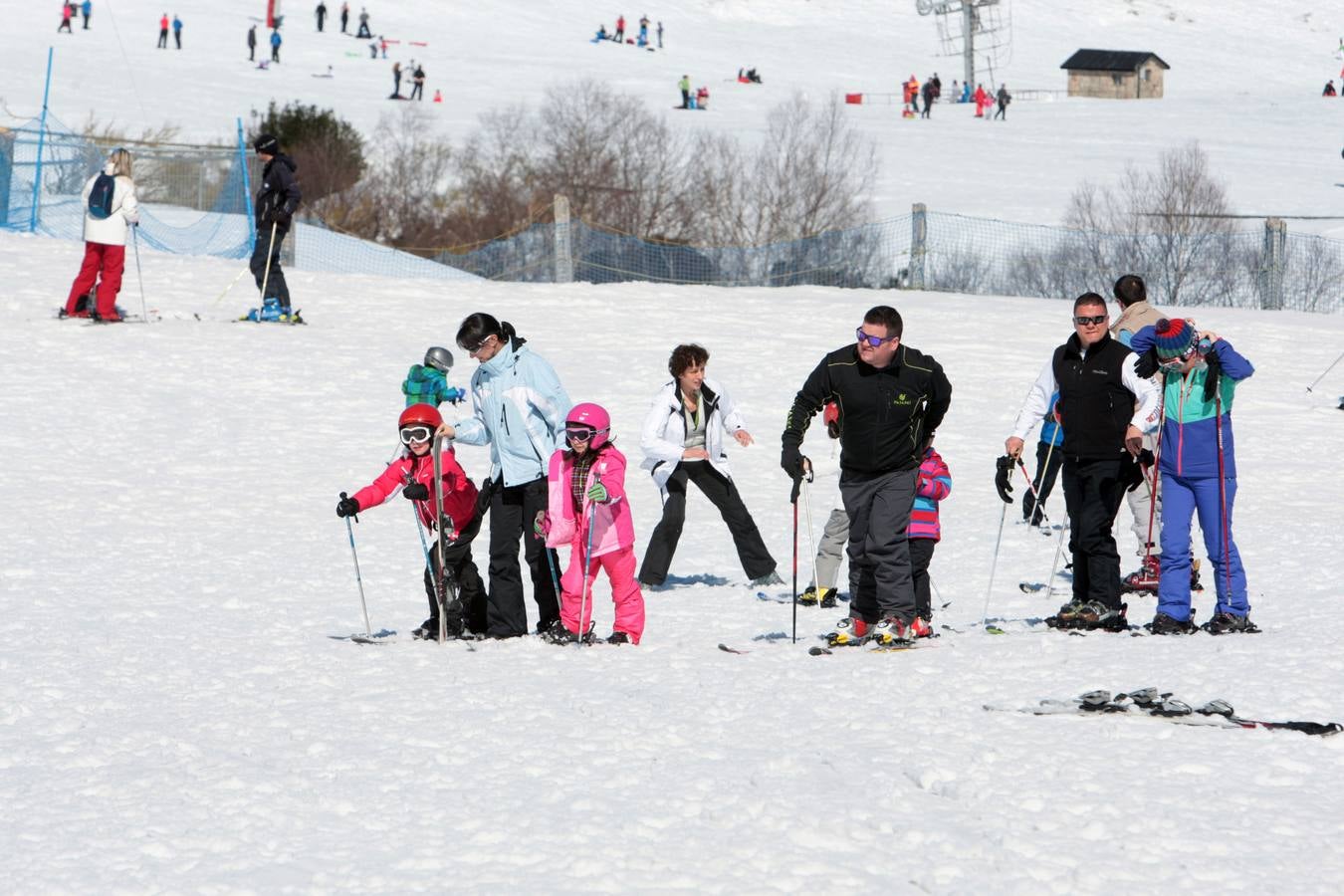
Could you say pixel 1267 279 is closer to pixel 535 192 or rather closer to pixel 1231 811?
pixel 1231 811

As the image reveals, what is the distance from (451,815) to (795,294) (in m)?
18.9

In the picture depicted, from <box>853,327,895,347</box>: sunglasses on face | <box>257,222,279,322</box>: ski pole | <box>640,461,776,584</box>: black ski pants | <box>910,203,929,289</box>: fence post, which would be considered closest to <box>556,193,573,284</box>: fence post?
<box>910,203,929,289</box>: fence post

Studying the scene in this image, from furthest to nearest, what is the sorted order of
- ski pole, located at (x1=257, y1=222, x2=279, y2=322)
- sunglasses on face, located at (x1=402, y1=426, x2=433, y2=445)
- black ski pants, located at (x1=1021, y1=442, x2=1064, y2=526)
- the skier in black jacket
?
ski pole, located at (x1=257, y1=222, x2=279, y2=322)
the skier in black jacket
black ski pants, located at (x1=1021, y1=442, x2=1064, y2=526)
sunglasses on face, located at (x1=402, y1=426, x2=433, y2=445)

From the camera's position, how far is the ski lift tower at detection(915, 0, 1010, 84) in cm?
9362

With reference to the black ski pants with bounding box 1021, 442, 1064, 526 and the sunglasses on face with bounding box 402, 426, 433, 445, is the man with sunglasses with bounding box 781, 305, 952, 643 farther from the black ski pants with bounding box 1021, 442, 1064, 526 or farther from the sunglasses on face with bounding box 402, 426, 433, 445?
the black ski pants with bounding box 1021, 442, 1064, 526

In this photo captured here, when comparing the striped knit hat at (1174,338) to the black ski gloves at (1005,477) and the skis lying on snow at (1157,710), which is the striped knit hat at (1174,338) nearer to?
the black ski gloves at (1005,477)

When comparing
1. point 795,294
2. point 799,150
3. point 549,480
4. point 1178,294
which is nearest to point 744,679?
point 549,480

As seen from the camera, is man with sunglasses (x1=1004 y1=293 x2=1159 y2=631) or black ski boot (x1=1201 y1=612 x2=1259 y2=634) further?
man with sunglasses (x1=1004 y1=293 x2=1159 y2=631)

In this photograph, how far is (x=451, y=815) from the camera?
16.8 feet

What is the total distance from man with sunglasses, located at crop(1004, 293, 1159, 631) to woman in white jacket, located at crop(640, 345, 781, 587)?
188cm

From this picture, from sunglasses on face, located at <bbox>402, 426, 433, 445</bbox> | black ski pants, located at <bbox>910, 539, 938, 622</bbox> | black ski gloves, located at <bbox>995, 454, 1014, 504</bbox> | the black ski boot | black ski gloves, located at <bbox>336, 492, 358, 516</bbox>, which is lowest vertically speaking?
the black ski boot

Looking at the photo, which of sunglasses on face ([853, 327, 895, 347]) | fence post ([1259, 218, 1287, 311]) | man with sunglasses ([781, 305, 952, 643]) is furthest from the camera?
fence post ([1259, 218, 1287, 311])

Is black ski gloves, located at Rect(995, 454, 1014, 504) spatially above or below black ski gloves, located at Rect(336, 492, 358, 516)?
above

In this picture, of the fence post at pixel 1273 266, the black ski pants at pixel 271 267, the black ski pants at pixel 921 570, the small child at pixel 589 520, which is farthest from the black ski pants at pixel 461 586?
the fence post at pixel 1273 266
